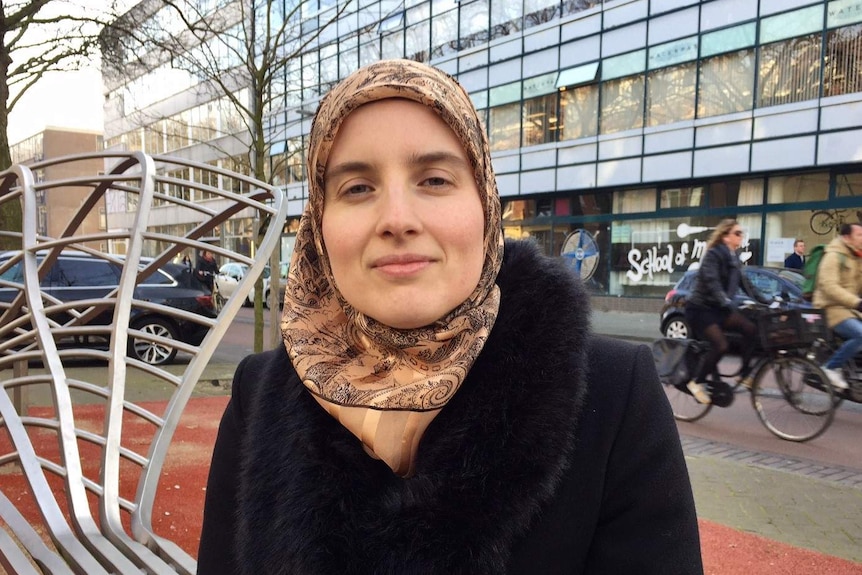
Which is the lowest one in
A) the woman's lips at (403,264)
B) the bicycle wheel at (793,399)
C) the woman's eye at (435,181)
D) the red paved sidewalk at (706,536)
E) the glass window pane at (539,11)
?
the red paved sidewalk at (706,536)

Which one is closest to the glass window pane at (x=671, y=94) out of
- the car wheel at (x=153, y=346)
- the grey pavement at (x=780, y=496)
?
the grey pavement at (x=780, y=496)

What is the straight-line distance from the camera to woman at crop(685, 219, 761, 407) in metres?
6.43

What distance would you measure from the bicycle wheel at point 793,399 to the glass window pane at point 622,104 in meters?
13.0

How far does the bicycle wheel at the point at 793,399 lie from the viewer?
5906 mm

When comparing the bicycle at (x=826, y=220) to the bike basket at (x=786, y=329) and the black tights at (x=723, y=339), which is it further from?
the black tights at (x=723, y=339)

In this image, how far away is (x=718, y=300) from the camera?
256 inches

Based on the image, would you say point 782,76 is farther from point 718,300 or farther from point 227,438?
point 227,438

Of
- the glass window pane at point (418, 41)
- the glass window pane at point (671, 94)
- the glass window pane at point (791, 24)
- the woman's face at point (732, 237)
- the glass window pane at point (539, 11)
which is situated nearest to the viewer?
the woman's face at point (732, 237)

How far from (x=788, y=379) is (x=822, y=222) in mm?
10831

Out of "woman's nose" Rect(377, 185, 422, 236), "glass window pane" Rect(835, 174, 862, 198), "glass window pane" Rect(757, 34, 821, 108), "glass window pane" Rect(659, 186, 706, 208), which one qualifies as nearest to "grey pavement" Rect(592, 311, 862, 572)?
"woman's nose" Rect(377, 185, 422, 236)

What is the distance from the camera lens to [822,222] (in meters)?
15.0

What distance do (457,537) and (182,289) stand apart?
9.96 meters

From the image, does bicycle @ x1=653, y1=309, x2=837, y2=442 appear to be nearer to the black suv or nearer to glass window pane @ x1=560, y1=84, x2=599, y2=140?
the black suv

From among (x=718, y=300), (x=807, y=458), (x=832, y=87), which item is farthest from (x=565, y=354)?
(x=832, y=87)
